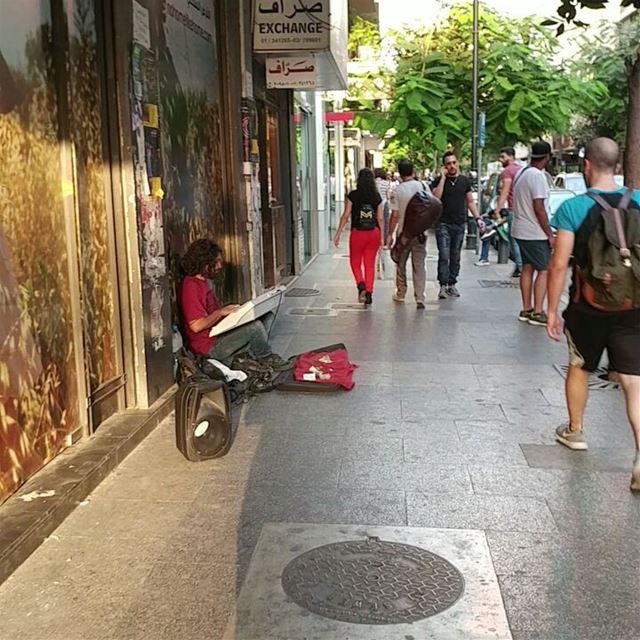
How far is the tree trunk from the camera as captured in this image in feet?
38.1

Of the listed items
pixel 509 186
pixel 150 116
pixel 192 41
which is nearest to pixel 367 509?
pixel 150 116

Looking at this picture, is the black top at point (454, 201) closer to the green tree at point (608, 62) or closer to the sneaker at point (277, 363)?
the sneaker at point (277, 363)

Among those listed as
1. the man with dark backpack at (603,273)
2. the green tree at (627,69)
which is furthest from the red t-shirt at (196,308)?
the green tree at (627,69)

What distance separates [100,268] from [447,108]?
1728 centimetres

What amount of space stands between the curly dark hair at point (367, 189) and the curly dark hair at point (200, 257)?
4641 millimetres

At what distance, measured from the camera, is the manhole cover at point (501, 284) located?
13.0m

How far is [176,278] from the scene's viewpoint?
6.87 meters

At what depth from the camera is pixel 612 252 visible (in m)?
4.48

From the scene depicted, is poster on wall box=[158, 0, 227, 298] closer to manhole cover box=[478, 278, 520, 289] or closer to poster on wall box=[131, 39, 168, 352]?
poster on wall box=[131, 39, 168, 352]

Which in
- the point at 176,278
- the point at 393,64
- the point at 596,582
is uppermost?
the point at 393,64

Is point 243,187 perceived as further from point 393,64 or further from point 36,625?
point 393,64

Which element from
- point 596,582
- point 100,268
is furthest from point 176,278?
point 596,582

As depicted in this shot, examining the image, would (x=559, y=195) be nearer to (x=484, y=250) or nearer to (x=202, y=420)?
(x=484, y=250)

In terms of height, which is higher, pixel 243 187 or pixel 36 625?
pixel 243 187
